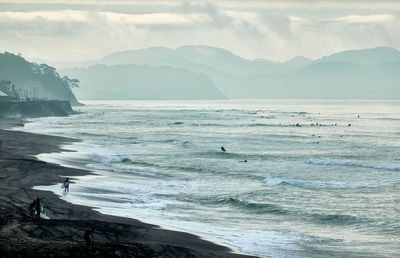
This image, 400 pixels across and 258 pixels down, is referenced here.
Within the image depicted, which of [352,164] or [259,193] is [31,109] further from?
[259,193]

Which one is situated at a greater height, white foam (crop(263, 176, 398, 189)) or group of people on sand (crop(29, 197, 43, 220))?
group of people on sand (crop(29, 197, 43, 220))

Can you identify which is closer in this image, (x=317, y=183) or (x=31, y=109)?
(x=317, y=183)

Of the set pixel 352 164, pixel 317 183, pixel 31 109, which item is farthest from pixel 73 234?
pixel 31 109

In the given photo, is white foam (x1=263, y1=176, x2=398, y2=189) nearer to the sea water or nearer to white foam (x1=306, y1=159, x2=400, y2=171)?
the sea water

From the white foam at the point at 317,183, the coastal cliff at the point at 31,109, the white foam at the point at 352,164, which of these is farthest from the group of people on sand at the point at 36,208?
the coastal cliff at the point at 31,109

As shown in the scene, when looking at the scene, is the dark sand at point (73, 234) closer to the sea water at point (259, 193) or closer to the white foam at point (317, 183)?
the sea water at point (259, 193)

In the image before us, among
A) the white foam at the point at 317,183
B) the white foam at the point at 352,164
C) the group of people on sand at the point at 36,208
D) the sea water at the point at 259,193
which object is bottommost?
the sea water at the point at 259,193

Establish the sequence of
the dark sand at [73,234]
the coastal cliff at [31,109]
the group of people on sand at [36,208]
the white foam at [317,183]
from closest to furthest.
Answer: the dark sand at [73,234] → the group of people on sand at [36,208] → the white foam at [317,183] → the coastal cliff at [31,109]

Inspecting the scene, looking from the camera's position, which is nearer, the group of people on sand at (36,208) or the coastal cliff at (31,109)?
the group of people on sand at (36,208)

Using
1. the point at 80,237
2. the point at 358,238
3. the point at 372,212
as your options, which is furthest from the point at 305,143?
the point at 80,237

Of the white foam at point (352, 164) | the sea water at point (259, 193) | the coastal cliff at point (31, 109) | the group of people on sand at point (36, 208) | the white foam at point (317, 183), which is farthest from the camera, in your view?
the coastal cliff at point (31, 109)

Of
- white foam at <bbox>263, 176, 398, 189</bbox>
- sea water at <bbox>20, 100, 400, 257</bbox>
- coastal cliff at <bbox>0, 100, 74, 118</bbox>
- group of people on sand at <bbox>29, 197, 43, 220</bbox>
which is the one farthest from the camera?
coastal cliff at <bbox>0, 100, 74, 118</bbox>

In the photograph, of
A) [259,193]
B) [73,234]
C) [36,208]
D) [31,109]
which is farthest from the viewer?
[31,109]

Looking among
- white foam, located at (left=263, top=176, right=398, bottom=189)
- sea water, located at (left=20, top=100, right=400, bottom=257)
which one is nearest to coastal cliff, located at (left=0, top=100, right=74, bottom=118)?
sea water, located at (left=20, top=100, right=400, bottom=257)
